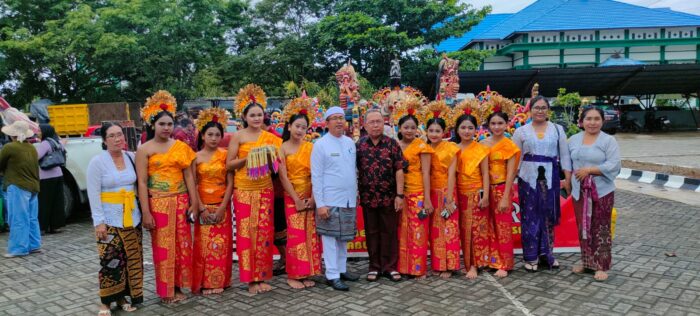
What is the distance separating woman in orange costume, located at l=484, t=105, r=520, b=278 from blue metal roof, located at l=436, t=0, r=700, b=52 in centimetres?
2220

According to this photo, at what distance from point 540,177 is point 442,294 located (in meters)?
1.47

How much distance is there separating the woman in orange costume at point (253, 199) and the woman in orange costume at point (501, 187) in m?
2.03

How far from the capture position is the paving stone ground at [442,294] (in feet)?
13.3

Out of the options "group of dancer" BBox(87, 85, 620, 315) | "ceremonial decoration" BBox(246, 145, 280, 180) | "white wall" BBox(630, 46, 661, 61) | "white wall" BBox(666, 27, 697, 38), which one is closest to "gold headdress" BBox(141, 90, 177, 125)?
"group of dancer" BBox(87, 85, 620, 315)

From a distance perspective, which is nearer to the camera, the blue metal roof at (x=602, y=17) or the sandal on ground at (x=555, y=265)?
the sandal on ground at (x=555, y=265)

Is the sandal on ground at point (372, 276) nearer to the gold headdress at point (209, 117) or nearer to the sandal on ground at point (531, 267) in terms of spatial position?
the sandal on ground at point (531, 267)

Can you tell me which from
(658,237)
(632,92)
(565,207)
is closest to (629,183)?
(658,237)

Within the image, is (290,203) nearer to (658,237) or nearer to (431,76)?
(658,237)

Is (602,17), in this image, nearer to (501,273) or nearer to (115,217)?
(501,273)

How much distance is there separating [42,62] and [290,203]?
812 inches

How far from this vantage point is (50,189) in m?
7.02

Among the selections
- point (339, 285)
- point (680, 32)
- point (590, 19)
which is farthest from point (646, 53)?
point (339, 285)

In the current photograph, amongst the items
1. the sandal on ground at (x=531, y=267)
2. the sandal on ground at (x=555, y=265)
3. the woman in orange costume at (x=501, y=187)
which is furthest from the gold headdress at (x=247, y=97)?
the sandal on ground at (x=555, y=265)

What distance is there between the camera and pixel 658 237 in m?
6.14
